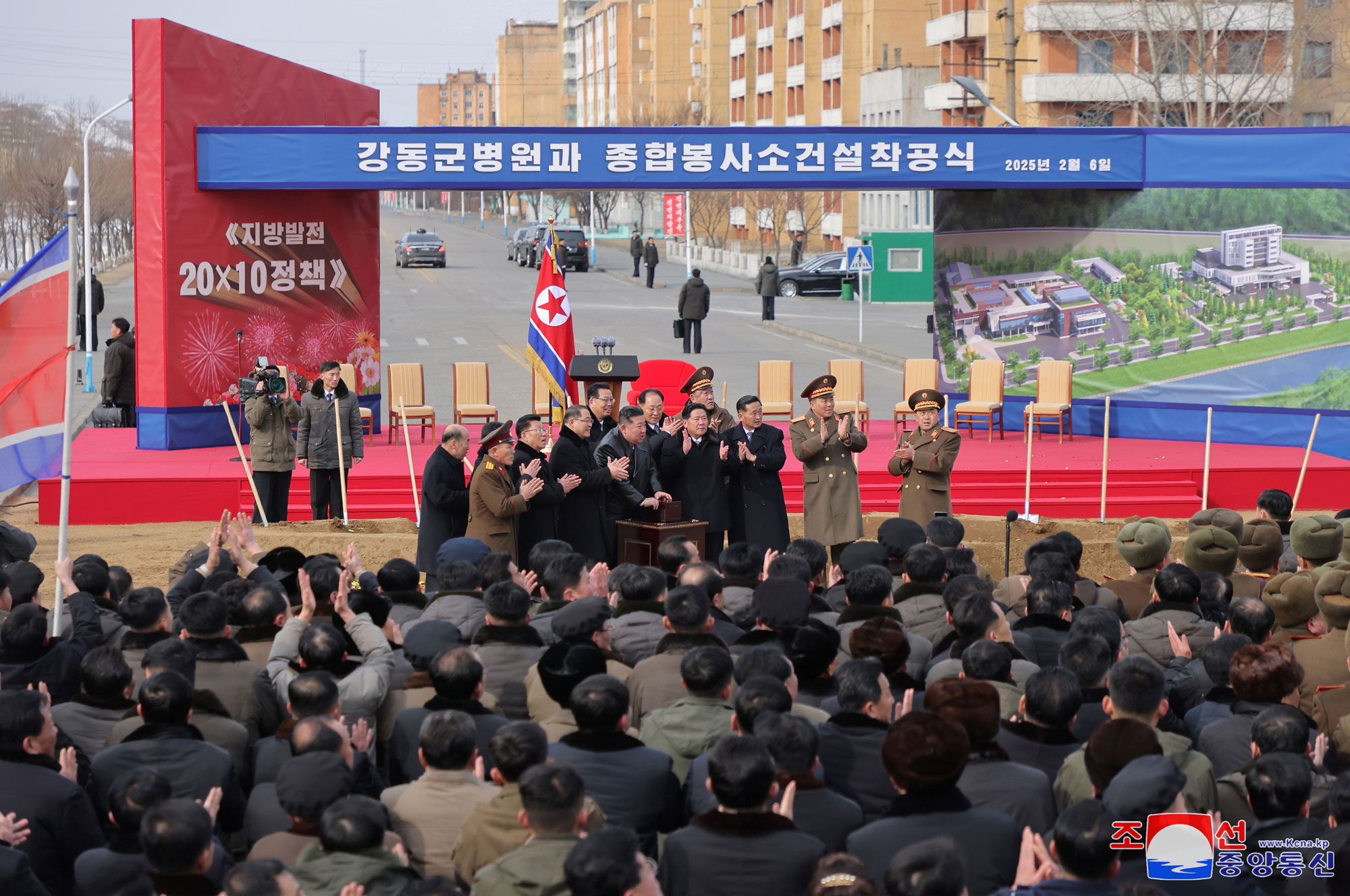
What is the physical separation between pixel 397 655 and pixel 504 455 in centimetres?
350

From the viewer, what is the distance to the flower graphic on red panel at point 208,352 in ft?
55.3

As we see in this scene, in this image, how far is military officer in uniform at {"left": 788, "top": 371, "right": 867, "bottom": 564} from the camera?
1165 centimetres

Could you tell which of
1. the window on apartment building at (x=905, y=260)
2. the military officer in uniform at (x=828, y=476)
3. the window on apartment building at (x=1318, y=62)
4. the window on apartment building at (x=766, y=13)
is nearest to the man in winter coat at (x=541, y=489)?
the military officer in uniform at (x=828, y=476)

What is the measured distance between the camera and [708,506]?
11.4 metres

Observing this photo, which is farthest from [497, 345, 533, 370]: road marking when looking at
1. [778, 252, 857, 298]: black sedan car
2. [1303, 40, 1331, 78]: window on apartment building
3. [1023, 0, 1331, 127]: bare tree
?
[1303, 40, 1331, 78]: window on apartment building

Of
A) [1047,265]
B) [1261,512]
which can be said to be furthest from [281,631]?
[1047,265]

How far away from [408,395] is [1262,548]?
12.1 m

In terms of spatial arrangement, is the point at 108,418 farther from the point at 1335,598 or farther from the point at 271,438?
the point at 1335,598

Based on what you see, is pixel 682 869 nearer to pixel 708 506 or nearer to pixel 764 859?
pixel 764 859

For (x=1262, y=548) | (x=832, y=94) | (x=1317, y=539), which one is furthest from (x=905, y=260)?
(x=1317, y=539)

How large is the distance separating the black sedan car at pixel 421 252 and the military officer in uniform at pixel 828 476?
170ft

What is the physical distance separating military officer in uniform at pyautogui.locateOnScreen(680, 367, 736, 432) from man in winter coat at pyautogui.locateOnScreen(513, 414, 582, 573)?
1.42m

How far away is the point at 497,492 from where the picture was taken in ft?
32.2

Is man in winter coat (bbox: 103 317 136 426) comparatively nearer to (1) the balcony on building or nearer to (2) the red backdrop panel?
(2) the red backdrop panel
